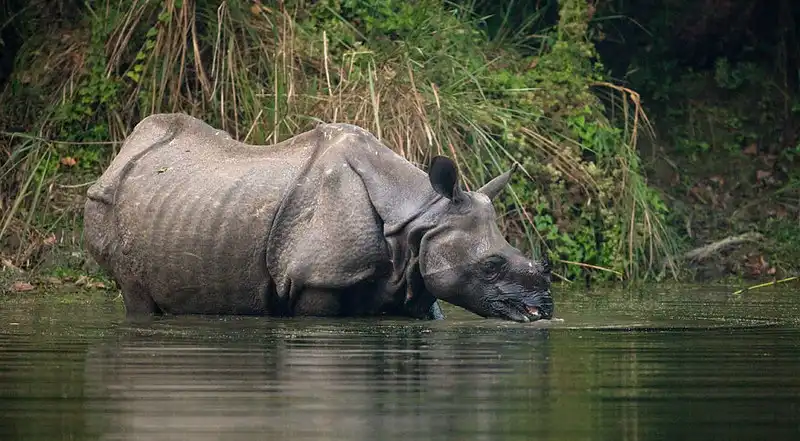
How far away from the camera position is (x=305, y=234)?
381 inches

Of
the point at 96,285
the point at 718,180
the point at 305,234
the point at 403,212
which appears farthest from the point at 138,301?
the point at 718,180

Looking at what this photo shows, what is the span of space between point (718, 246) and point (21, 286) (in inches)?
214

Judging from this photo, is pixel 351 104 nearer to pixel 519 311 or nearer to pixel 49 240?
pixel 49 240

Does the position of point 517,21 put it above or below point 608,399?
below

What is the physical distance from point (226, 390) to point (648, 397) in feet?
4.67

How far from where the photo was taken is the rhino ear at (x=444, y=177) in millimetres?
9445

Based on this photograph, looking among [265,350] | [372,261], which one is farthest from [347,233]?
[265,350]

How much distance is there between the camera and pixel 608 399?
20.3 feet

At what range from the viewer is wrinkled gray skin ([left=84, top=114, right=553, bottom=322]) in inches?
374

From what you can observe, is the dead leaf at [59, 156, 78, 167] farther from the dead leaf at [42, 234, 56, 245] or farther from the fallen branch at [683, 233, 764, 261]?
the fallen branch at [683, 233, 764, 261]

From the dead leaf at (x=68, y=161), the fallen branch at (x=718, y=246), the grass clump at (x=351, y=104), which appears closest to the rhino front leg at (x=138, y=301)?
the grass clump at (x=351, y=104)

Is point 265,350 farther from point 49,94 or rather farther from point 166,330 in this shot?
point 49,94

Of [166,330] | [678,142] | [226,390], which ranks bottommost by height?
[678,142]

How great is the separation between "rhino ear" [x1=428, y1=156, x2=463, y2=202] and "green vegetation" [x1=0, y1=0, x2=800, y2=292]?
8.63 feet
